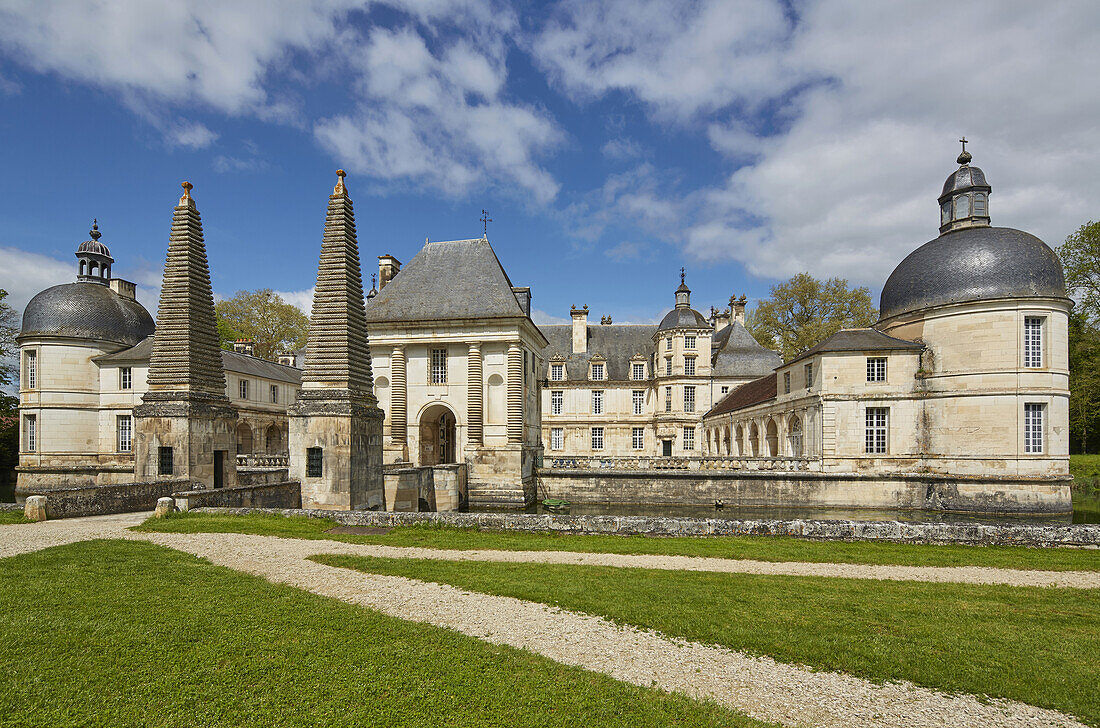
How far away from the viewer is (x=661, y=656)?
178 inches

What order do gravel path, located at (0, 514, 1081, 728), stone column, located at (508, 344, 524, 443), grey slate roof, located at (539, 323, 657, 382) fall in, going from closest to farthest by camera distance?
gravel path, located at (0, 514, 1081, 728), stone column, located at (508, 344, 524, 443), grey slate roof, located at (539, 323, 657, 382)

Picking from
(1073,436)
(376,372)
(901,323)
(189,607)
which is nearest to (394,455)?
(376,372)

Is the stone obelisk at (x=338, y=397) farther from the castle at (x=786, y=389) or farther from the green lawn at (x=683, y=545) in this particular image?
the castle at (x=786, y=389)

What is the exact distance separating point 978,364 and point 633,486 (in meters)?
13.8

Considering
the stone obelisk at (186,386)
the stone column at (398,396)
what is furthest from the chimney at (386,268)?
the stone obelisk at (186,386)

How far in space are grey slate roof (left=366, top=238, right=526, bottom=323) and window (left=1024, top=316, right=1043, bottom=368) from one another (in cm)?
1860

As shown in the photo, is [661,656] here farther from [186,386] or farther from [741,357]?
[741,357]

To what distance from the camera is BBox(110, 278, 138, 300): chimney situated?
2766 cm

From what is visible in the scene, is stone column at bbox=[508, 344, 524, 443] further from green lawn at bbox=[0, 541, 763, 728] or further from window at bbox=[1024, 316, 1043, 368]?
window at bbox=[1024, 316, 1043, 368]

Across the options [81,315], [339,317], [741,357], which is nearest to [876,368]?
[741,357]

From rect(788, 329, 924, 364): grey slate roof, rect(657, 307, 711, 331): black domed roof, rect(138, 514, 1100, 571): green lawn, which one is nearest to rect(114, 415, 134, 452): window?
rect(138, 514, 1100, 571): green lawn

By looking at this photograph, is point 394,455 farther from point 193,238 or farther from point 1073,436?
point 1073,436

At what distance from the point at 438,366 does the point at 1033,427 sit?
73.1 ft

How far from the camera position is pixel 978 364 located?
1995 centimetres
